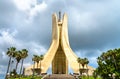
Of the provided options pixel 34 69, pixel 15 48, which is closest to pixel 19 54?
pixel 15 48

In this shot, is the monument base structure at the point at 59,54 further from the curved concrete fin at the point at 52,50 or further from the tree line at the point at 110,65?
the tree line at the point at 110,65

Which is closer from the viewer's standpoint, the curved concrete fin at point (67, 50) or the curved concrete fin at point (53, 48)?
the curved concrete fin at point (67, 50)

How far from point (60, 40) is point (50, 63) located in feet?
20.5

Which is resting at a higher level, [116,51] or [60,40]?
[60,40]

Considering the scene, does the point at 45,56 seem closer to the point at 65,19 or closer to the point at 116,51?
the point at 65,19

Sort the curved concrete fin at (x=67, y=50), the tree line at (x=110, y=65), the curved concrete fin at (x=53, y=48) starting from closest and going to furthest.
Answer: the tree line at (x=110, y=65)
the curved concrete fin at (x=67, y=50)
the curved concrete fin at (x=53, y=48)

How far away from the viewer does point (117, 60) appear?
31.1m

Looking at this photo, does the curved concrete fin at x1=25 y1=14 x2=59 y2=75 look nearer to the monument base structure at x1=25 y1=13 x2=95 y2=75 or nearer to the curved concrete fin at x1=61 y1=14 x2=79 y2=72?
the monument base structure at x1=25 y1=13 x2=95 y2=75

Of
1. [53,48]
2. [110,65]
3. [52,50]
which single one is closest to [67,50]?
[53,48]

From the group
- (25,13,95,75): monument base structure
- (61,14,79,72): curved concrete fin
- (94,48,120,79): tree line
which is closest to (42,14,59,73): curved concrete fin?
(25,13,95,75): monument base structure

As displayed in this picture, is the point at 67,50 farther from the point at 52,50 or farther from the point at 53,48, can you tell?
the point at 52,50

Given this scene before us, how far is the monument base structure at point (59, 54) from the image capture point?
2347 inches

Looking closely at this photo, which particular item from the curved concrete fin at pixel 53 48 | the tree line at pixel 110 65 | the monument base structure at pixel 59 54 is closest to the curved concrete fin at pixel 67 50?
the monument base structure at pixel 59 54

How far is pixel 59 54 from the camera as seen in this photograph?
66.3 m
